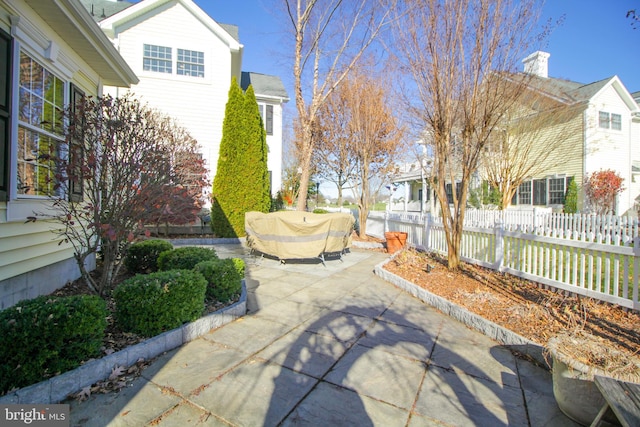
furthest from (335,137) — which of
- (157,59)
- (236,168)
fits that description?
(157,59)

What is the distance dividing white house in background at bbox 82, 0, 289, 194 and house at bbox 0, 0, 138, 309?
7.44 metres

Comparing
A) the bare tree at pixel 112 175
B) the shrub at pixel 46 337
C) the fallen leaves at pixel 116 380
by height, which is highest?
the bare tree at pixel 112 175

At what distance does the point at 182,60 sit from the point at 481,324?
1360cm

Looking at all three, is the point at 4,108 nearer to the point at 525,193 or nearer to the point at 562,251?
the point at 562,251

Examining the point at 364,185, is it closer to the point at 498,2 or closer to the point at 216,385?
the point at 498,2

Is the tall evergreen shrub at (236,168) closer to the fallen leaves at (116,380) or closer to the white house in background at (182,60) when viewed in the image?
the white house in background at (182,60)

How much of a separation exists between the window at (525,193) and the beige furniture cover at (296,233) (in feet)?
48.1

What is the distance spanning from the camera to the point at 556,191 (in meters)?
16.2

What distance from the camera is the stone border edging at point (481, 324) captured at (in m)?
3.31

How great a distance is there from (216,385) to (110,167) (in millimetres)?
3133

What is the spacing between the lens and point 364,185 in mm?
11875

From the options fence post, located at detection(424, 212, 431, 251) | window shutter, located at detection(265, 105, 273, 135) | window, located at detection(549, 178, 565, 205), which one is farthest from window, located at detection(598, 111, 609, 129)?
window shutter, located at detection(265, 105, 273, 135)

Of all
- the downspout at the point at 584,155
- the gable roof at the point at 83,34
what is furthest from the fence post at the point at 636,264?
the downspout at the point at 584,155

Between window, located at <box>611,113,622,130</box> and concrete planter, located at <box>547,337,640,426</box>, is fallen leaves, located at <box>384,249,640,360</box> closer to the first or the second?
concrete planter, located at <box>547,337,640,426</box>
